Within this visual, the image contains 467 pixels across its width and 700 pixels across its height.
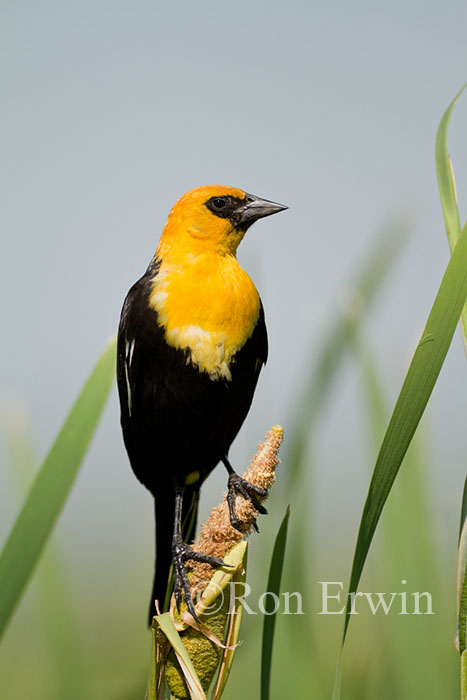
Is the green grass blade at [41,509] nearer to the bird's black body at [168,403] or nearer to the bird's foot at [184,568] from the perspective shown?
the bird's foot at [184,568]

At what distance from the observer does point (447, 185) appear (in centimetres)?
127

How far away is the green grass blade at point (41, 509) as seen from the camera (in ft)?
3.53

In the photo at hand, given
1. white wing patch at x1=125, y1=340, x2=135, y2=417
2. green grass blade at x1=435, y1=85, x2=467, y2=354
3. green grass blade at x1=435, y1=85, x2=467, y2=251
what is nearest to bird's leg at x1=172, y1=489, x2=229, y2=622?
white wing patch at x1=125, y1=340, x2=135, y2=417

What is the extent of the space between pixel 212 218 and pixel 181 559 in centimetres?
93

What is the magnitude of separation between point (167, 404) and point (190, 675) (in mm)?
713

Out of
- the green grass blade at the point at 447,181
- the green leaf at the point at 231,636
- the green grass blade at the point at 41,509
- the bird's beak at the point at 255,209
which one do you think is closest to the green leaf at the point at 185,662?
the green leaf at the point at 231,636

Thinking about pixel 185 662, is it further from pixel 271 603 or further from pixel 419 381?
pixel 419 381

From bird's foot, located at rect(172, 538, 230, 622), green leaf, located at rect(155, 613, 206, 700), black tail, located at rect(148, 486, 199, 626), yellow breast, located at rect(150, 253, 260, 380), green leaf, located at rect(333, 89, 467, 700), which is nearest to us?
green leaf, located at rect(333, 89, 467, 700)

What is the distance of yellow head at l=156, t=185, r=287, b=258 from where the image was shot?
5.82 feet

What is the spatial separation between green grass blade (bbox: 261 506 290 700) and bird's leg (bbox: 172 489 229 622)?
10cm

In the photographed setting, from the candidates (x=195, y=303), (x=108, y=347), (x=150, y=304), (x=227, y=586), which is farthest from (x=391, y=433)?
(x=150, y=304)

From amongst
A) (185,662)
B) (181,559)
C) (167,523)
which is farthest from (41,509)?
(167,523)

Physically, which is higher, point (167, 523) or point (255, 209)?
point (255, 209)

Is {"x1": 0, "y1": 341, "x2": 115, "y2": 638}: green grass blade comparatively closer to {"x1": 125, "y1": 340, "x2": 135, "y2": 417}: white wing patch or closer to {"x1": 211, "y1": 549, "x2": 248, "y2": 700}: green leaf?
{"x1": 211, "y1": 549, "x2": 248, "y2": 700}: green leaf
